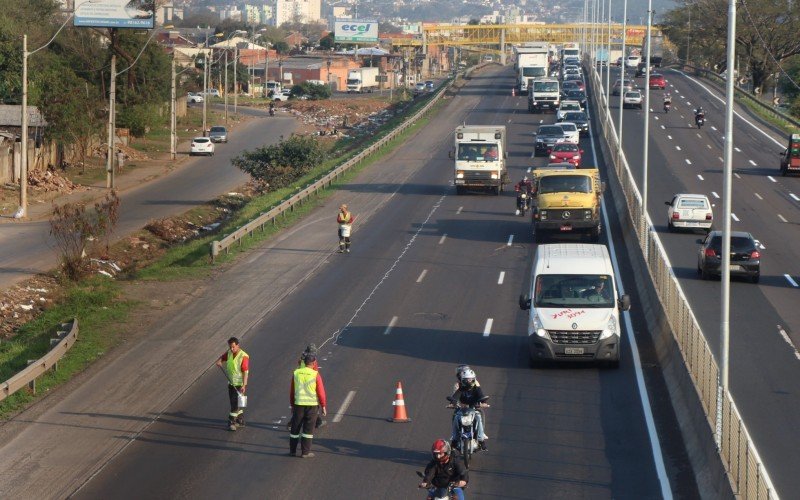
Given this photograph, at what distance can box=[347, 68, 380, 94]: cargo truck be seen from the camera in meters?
168

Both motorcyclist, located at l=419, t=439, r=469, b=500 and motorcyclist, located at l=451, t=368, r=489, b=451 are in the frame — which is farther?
motorcyclist, located at l=451, t=368, r=489, b=451

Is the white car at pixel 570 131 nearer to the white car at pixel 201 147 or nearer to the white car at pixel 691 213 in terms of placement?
the white car at pixel 691 213

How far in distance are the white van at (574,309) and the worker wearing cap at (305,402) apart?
6666 millimetres

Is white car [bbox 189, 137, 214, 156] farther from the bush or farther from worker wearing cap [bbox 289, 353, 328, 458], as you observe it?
worker wearing cap [bbox 289, 353, 328, 458]

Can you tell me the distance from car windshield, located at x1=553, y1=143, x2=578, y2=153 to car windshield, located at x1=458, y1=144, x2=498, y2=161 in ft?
29.4

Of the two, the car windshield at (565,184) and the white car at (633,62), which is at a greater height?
the white car at (633,62)

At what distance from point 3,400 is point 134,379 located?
2514 mm

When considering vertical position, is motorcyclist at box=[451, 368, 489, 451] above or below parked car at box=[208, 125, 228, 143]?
below

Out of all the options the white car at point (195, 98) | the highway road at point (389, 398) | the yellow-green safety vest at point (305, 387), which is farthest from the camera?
the white car at point (195, 98)

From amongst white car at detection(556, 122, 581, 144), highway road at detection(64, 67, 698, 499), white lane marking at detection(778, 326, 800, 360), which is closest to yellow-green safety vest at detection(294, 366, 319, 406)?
highway road at detection(64, 67, 698, 499)

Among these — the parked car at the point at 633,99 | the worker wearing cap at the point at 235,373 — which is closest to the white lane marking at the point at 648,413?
the worker wearing cap at the point at 235,373

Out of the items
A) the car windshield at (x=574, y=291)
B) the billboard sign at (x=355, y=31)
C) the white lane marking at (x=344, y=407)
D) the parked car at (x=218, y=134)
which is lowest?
the white lane marking at (x=344, y=407)

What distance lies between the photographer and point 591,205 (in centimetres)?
3931

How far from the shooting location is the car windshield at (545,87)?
90125 mm
